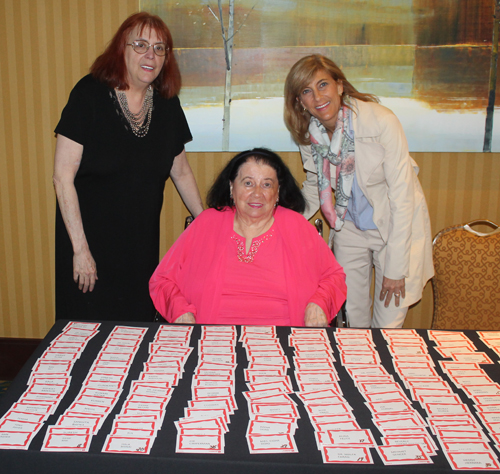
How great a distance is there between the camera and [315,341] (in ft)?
5.32

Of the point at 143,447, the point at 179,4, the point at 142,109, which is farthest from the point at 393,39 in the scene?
the point at 143,447

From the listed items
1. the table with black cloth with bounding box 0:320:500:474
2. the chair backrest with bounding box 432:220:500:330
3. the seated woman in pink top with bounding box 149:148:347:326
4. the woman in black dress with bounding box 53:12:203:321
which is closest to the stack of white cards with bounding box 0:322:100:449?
the table with black cloth with bounding box 0:320:500:474

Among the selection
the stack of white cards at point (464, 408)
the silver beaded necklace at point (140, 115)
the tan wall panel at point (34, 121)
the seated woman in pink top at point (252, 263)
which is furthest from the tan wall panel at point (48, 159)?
the stack of white cards at point (464, 408)

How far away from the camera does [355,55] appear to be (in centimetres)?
276

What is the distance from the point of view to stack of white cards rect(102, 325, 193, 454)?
1.08 meters

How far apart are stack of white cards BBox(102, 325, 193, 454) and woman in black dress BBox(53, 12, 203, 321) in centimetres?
79

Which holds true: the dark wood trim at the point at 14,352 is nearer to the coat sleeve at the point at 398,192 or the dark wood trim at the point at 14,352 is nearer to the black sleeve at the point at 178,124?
the black sleeve at the point at 178,124

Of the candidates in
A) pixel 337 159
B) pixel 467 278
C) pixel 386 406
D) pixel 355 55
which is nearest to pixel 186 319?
pixel 386 406

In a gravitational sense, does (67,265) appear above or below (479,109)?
below

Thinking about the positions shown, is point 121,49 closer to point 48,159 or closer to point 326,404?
point 48,159

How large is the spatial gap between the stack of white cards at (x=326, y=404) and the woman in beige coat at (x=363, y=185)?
2.71 ft

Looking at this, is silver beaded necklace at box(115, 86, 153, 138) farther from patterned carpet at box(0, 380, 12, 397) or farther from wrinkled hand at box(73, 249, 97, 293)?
patterned carpet at box(0, 380, 12, 397)

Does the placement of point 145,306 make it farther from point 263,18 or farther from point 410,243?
point 263,18

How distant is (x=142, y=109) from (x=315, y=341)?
136 centimetres
